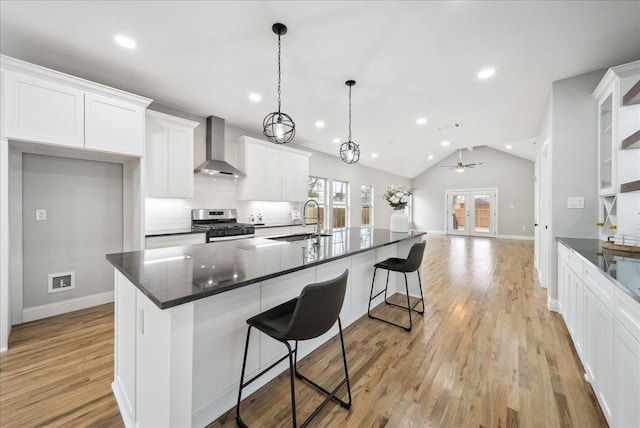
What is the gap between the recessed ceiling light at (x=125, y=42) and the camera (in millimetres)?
2238

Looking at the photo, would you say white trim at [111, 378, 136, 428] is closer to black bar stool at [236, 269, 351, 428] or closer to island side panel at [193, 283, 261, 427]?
island side panel at [193, 283, 261, 427]

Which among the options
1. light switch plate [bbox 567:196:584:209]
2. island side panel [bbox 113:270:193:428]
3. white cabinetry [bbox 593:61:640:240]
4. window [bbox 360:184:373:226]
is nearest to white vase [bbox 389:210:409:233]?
light switch plate [bbox 567:196:584:209]

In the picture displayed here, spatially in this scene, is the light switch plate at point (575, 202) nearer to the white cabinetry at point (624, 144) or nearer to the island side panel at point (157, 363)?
the white cabinetry at point (624, 144)

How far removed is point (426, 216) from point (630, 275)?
1084cm

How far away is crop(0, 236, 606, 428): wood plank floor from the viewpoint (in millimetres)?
1522

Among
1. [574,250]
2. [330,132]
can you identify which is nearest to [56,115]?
[330,132]

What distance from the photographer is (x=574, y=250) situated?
81.5 inches

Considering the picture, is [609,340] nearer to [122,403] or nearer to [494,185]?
[122,403]

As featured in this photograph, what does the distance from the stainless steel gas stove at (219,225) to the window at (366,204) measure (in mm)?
4988

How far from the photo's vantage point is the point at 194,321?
53.4 inches

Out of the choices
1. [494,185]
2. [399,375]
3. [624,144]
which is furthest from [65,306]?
[494,185]

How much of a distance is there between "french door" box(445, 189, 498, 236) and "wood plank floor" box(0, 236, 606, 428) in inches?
319

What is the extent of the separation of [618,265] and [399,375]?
5.14 feet

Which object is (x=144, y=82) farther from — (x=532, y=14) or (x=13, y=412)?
(x=532, y=14)
